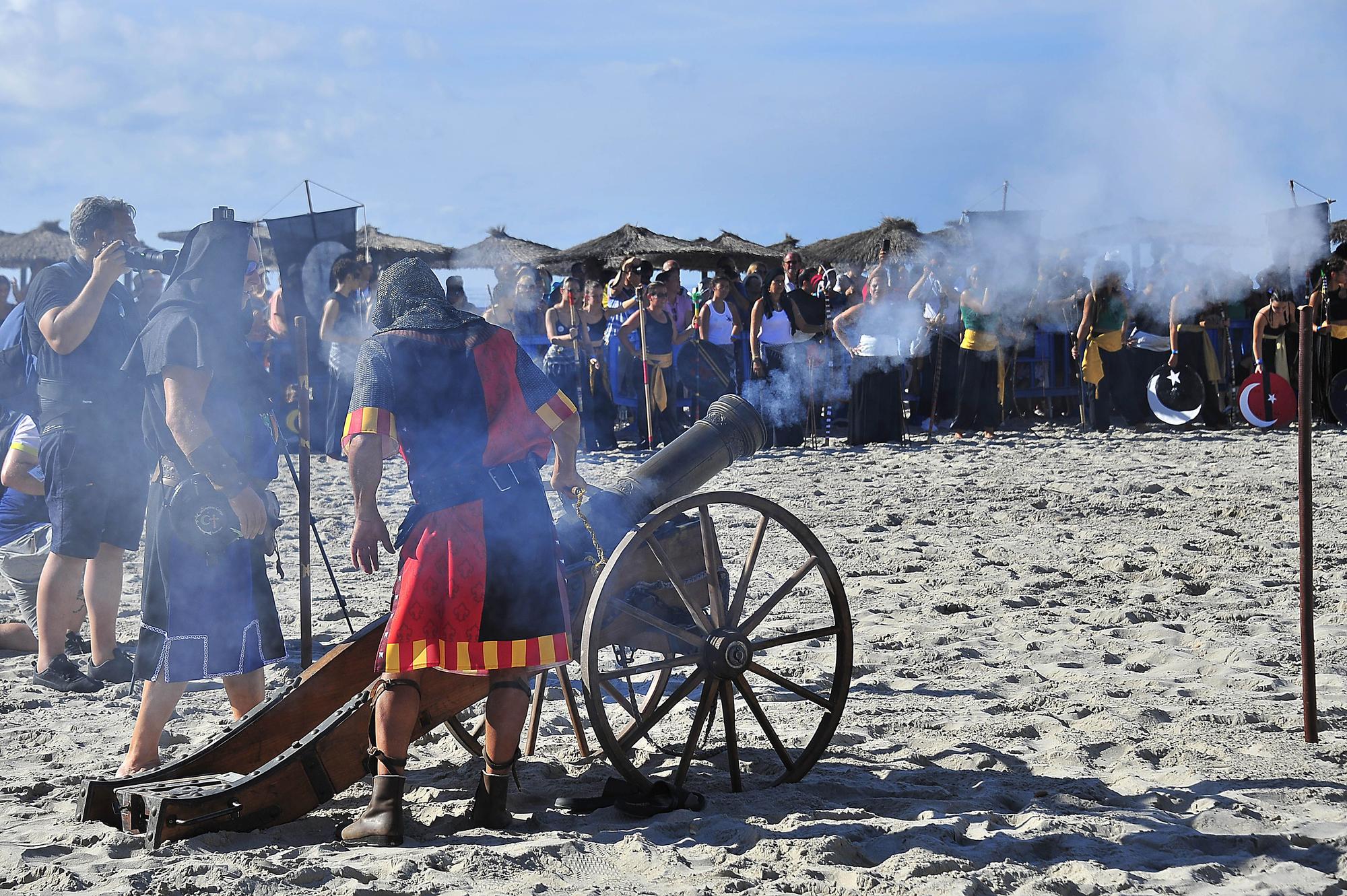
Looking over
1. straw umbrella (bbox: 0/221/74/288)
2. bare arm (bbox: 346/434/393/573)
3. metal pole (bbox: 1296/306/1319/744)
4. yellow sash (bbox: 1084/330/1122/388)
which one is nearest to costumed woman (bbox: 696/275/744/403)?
yellow sash (bbox: 1084/330/1122/388)

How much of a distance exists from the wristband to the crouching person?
65cm

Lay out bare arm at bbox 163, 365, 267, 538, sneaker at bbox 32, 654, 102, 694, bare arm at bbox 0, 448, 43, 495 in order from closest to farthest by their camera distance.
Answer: bare arm at bbox 163, 365, 267, 538 → sneaker at bbox 32, 654, 102, 694 → bare arm at bbox 0, 448, 43, 495

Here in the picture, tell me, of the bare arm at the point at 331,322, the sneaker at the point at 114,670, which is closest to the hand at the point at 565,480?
the sneaker at the point at 114,670

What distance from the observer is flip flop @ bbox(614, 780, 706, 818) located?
377 centimetres

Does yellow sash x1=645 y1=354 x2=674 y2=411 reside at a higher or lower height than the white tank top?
lower

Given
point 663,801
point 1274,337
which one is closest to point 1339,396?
point 1274,337

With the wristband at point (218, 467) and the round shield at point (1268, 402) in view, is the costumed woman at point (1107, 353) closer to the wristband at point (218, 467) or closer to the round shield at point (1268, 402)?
the round shield at point (1268, 402)

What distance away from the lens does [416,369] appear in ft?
11.9

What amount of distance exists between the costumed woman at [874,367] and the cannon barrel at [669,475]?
8889 mm

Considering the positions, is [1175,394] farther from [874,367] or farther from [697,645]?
[697,645]

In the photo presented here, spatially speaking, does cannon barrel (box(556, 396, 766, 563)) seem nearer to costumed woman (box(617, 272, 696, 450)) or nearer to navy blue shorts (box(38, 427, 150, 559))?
navy blue shorts (box(38, 427, 150, 559))

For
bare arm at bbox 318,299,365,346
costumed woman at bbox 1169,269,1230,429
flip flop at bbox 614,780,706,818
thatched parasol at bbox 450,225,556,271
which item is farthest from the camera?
thatched parasol at bbox 450,225,556,271

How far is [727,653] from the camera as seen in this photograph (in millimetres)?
4043

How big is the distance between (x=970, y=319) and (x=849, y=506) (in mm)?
5050
